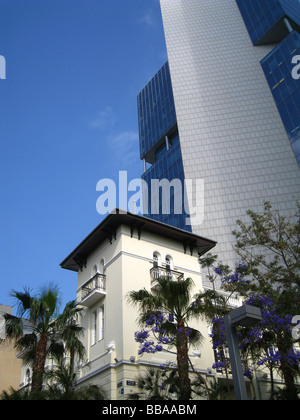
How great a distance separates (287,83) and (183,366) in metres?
78.7

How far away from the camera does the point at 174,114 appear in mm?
100125

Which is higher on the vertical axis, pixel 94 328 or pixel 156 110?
pixel 156 110

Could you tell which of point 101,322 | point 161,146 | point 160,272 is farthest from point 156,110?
point 101,322

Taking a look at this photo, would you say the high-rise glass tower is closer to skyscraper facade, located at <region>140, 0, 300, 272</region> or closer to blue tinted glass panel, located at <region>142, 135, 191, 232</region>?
blue tinted glass panel, located at <region>142, 135, 191, 232</region>

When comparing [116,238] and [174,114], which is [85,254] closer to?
[116,238]

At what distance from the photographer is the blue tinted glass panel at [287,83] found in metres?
79.5

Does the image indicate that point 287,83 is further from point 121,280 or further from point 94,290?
point 94,290

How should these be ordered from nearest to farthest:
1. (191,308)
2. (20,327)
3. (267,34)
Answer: (191,308)
(20,327)
(267,34)

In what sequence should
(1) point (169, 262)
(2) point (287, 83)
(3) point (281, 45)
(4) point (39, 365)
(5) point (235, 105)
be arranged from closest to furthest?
(4) point (39, 365), (1) point (169, 262), (2) point (287, 83), (3) point (281, 45), (5) point (235, 105)

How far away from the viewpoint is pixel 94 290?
22.3 metres
